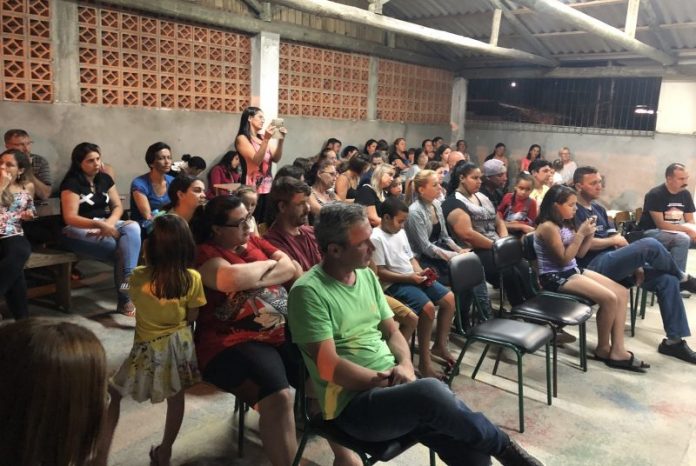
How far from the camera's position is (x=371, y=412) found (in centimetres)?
207

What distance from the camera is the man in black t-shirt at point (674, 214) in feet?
17.4

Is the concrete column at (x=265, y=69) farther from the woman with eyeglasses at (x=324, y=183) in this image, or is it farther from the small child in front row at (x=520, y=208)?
the small child in front row at (x=520, y=208)

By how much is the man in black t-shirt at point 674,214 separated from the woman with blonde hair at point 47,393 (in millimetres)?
5497

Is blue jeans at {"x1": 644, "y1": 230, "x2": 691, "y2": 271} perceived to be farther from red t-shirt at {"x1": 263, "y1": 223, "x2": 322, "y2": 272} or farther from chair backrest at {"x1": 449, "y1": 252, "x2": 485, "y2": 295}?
red t-shirt at {"x1": 263, "y1": 223, "x2": 322, "y2": 272}

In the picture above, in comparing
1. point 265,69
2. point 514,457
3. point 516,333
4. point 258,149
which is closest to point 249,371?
point 514,457

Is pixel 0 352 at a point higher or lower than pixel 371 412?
higher

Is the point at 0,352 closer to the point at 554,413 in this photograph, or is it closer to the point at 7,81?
the point at 554,413

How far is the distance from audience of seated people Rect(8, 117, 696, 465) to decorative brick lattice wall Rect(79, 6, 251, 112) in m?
0.91

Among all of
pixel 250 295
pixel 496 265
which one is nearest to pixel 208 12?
pixel 496 265

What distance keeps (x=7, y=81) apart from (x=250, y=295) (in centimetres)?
443

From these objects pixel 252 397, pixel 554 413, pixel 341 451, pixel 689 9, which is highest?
pixel 689 9

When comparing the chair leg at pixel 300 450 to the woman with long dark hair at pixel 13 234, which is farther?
the woman with long dark hair at pixel 13 234

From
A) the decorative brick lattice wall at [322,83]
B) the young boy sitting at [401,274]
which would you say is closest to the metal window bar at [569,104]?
the decorative brick lattice wall at [322,83]

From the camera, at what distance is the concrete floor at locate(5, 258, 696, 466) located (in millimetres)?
2775
